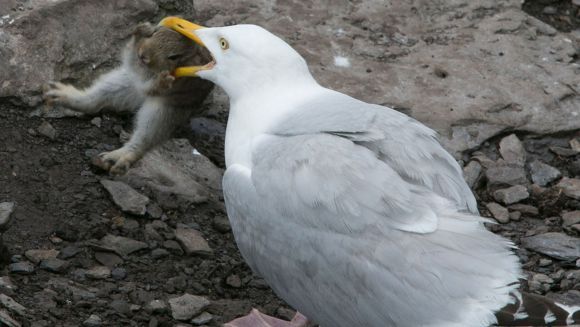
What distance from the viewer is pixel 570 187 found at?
6512mm

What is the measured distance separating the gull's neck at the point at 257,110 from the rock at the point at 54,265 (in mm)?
898

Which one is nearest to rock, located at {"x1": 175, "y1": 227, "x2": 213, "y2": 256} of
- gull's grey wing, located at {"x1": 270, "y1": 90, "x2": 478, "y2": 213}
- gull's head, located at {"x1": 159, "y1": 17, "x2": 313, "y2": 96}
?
gull's head, located at {"x1": 159, "y1": 17, "x2": 313, "y2": 96}

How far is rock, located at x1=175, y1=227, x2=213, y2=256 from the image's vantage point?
5793mm

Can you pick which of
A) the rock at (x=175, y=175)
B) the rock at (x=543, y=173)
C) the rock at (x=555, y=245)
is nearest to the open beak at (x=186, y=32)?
the rock at (x=175, y=175)

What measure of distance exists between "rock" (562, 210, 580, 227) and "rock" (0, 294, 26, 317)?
115 inches

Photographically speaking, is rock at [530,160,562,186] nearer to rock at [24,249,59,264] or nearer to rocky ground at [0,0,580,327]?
rocky ground at [0,0,580,327]

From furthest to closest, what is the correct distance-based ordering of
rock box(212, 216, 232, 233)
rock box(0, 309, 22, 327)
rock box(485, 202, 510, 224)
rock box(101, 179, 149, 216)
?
rock box(485, 202, 510, 224)
rock box(212, 216, 232, 233)
rock box(101, 179, 149, 216)
rock box(0, 309, 22, 327)

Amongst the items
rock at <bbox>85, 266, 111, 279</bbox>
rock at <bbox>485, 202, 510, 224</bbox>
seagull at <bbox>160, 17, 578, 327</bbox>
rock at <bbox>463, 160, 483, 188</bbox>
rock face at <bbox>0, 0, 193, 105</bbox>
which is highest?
seagull at <bbox>160, 17, 578, 327</bbox>

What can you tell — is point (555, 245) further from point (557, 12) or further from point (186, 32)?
point (557, 12)

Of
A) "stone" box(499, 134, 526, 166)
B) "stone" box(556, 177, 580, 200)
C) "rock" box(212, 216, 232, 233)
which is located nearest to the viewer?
"rock" box(212, 216, 232, 233)

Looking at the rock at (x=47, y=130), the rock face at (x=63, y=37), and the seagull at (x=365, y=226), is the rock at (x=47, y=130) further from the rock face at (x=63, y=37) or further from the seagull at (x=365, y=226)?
the seagull at (x=365, y=226)

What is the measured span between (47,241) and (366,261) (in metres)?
1.76

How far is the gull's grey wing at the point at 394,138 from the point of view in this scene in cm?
483

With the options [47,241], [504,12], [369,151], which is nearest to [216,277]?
[47,241]
